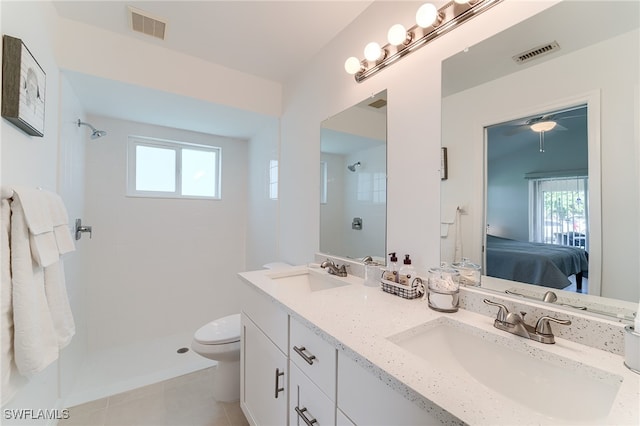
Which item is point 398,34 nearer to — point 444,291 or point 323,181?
point 323,181

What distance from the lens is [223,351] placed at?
5.45 feet

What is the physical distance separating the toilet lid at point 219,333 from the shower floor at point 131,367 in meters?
0.62

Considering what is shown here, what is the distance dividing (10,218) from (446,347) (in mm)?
1594

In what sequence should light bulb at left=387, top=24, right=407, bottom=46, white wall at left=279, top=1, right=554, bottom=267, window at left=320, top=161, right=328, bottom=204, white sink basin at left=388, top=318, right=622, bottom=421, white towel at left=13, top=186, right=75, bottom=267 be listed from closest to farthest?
1. white sink basin at left=388, top=318, right=622, bottom=421
2. white towel at left=13, top=186, right=75, bottom=267
3. white wall at left=279, top=1, right=554, bottom=267
4. light bulb at left=387, top=24, right=407, bottom=46
5. window at left=320, top=161, right=328, bottom=204

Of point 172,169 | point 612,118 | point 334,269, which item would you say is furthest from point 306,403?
point 172,169

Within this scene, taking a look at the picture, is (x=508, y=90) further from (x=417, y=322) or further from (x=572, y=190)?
(x=417, y=322)

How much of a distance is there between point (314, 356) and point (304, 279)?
Answer: 821mm

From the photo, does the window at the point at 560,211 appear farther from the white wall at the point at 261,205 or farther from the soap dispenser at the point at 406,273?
the white wall at the point at 261,205

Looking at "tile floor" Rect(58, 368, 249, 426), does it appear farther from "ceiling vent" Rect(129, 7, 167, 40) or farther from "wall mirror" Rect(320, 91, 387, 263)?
"ceiling vent" Rect(129, 7, 167, 40)

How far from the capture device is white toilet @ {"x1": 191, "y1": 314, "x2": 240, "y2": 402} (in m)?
1.67

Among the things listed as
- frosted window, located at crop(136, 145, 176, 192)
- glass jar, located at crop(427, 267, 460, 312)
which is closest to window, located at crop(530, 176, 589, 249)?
glass jar, located at crop(427, 267, 460, 312)

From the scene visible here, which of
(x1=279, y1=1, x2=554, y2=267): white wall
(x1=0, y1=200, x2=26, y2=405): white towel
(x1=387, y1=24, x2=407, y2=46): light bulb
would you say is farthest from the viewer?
(x1=387, y1=24, x2=407, y2=46): light bulb

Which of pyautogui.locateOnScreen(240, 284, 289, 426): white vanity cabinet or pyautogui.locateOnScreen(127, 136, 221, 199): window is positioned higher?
pyautogui.locateOnScreen(127, 136, 221, 199): window

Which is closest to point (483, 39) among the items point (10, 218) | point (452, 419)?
point (452, 419)
